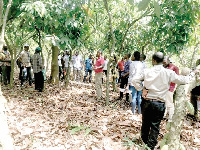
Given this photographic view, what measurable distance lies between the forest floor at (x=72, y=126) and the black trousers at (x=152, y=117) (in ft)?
0.95

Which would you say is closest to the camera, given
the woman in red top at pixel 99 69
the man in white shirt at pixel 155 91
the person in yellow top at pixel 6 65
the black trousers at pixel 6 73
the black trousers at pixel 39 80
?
the man in white shirt at pixel 155 91

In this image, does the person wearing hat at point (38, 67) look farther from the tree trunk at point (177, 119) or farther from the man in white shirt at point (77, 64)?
the tree trunk at point (177, 119)

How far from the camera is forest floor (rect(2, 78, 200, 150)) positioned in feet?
11.4

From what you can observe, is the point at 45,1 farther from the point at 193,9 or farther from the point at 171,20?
the point at 193,9

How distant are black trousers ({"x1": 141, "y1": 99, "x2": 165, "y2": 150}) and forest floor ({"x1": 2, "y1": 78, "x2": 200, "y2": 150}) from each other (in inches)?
11.4

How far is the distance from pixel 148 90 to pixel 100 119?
1986mm

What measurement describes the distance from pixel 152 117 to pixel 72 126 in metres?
1.84

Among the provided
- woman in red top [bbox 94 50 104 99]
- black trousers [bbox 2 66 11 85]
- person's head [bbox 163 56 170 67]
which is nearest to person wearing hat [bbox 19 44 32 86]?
black trousers [bbox 2 66 11 85]

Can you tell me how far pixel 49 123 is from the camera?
171 inches

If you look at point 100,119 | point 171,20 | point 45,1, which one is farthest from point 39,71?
point 171,20

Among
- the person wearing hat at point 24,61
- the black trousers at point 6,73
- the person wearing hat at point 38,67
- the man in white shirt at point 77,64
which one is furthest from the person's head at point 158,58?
the man in white shirt at point 77,64

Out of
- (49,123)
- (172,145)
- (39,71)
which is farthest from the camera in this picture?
(39,71)

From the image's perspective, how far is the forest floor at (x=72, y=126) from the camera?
11.4 feet

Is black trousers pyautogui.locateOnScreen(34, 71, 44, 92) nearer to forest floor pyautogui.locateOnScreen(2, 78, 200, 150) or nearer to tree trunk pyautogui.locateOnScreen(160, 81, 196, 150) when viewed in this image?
forest floor pyautogui.locateOnScreen(2, 78, 200, 150)
